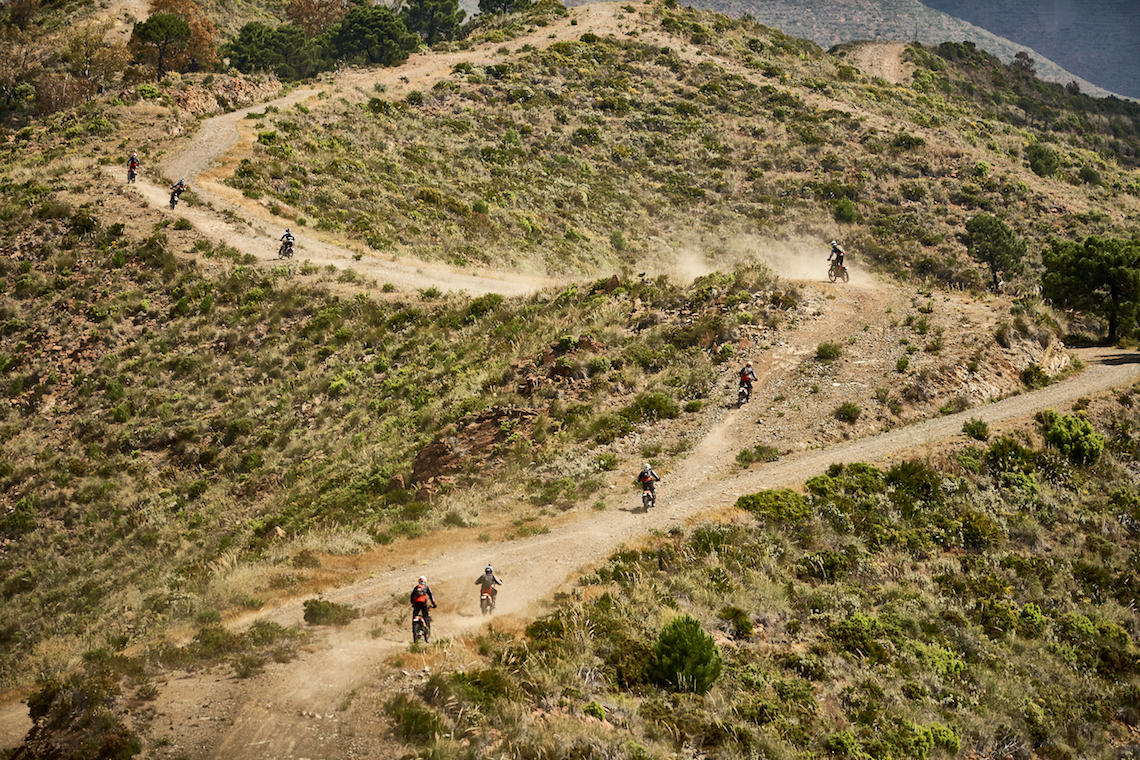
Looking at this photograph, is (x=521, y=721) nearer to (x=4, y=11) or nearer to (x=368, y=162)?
(x=368, y=162)

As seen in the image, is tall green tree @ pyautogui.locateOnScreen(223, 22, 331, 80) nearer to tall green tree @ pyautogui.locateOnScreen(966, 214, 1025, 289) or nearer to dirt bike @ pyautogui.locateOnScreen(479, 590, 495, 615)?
tall green tree @ pyautogui.locateOnScreen(966, 214, 1025, 289)

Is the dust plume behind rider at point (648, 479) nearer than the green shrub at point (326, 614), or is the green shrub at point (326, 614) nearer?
the green shrub at point (326, 614)

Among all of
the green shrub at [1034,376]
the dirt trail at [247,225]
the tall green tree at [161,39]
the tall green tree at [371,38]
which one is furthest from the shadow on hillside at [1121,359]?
the tall green tree at [161,39]

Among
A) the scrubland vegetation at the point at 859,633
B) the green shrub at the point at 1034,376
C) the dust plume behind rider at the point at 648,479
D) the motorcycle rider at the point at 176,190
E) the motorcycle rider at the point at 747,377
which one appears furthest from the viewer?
the motorcycle rider at the point at 176,190

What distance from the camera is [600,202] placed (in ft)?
232

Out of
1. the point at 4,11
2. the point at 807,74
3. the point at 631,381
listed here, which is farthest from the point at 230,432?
the point at 4,11

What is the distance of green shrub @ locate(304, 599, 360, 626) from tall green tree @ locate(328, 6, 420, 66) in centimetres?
9714

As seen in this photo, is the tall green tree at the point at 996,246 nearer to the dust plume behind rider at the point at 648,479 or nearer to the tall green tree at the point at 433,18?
the dust plume behind rider at the point at 648,479

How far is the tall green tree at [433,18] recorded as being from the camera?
411 ft

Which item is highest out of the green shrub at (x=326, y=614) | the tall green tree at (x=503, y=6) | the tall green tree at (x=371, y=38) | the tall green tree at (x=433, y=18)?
the tall green tree at (x=503, y=6)

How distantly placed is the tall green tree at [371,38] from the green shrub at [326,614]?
319 feet

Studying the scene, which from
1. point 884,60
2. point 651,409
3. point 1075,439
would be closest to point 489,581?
point 651,409

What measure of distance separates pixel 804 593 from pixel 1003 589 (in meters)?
6.74

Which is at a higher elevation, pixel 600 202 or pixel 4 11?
pixel 4 11
